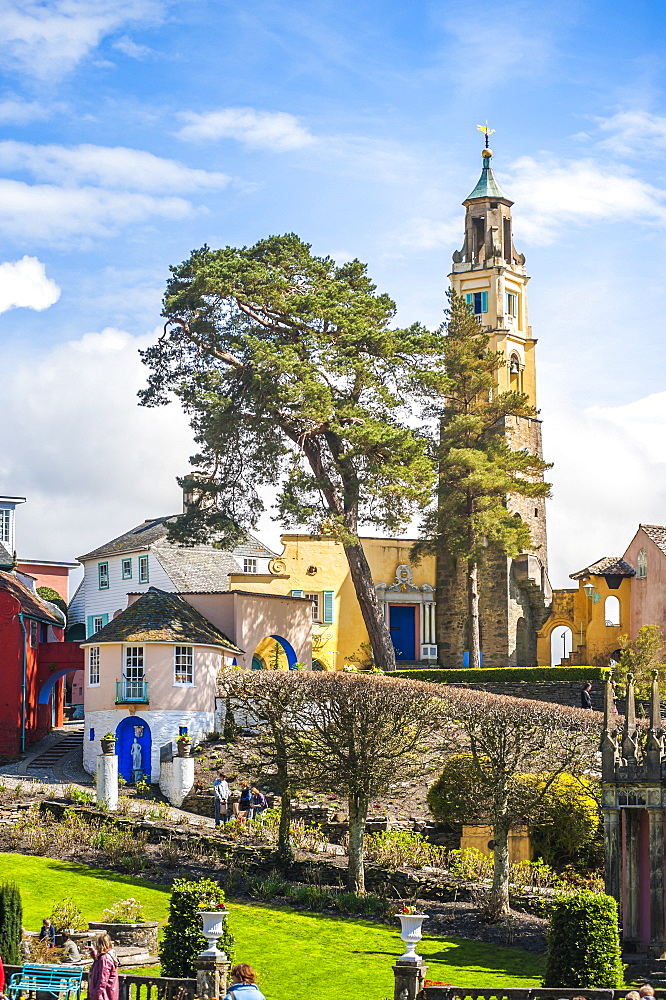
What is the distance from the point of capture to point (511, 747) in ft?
114

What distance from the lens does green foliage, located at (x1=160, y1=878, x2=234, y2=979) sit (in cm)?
2206

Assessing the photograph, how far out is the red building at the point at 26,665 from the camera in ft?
Answer: 165

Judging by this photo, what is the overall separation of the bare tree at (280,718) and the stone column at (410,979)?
15.1m

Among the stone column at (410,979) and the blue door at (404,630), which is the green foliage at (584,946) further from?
the blue door at (404,630)

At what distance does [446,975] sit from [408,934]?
5.63 meters

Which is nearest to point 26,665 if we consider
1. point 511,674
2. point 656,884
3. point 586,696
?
point 511,674

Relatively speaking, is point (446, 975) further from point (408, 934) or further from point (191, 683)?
point (191, 683)

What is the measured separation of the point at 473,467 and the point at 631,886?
98.6 ft

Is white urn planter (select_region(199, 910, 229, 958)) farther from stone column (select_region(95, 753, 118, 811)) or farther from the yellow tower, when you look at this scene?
the yellow tower

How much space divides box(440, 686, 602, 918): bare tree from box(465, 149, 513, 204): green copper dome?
112ft

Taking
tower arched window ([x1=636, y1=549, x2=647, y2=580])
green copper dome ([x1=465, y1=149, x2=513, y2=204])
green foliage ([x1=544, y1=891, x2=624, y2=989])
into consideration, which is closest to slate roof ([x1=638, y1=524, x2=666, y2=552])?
tower arched window ([x1=636, y1=549, x2=647, y2=580])

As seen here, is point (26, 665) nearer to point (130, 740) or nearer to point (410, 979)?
point (130, 740)

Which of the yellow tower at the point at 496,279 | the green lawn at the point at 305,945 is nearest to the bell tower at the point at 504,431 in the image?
the yellow tower at the point at 496,279

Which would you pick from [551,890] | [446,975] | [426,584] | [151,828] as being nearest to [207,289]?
[426,584]
